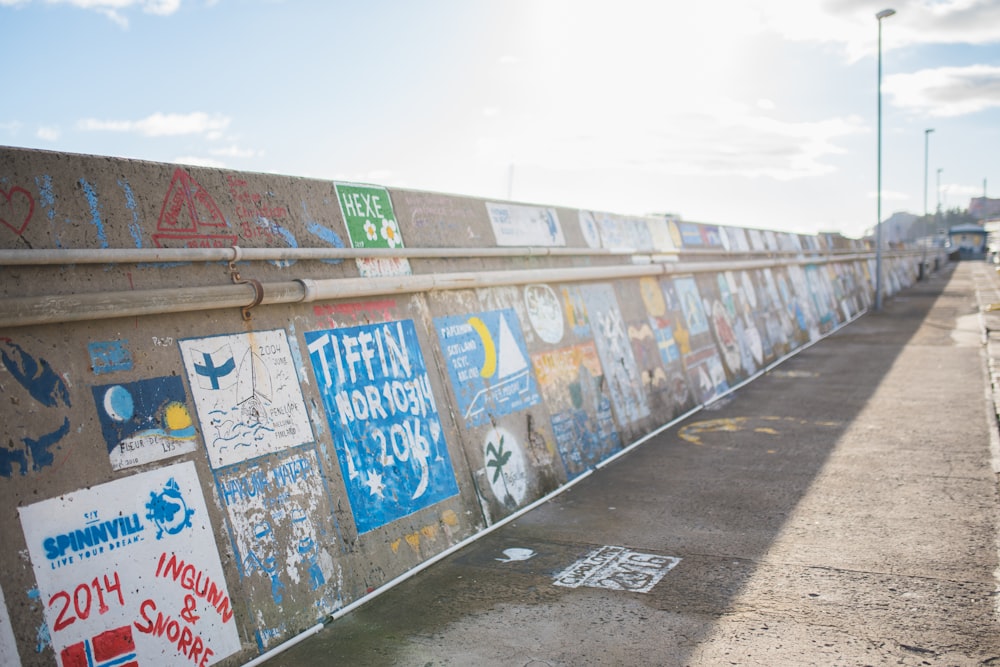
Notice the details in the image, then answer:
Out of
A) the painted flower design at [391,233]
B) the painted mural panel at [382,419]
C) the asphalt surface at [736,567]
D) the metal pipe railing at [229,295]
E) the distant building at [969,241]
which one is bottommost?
the distant building at [969,241]

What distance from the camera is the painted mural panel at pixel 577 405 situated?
7.61m

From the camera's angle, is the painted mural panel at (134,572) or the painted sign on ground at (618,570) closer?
the painted mural panel at (134,572)

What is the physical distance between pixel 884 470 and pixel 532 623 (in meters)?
4.55

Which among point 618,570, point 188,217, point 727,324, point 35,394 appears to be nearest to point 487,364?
point 618,570

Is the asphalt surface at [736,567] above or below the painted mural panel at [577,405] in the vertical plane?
below

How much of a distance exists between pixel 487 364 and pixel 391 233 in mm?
1467

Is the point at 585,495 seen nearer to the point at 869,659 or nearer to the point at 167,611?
the point at 869,659

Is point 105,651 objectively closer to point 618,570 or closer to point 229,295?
point 229,295

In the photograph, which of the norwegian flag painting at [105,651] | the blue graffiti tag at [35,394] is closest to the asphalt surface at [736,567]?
the norwegian flag painting at [105,651]

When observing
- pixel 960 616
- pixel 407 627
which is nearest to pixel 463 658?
pixel 407 627

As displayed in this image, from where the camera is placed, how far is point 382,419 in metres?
5.52

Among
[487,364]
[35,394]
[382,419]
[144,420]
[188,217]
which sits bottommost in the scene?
[382,419]

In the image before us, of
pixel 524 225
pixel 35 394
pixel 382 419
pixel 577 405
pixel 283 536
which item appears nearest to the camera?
pixel 35 394

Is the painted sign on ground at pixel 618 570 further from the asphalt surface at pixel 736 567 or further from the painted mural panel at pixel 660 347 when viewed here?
the painted mural panel at pixel 660 347
